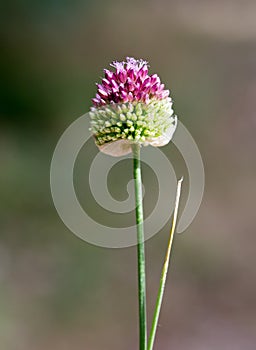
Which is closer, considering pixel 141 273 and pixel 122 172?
pixel 141 273

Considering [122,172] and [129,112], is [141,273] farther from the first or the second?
[122,172]

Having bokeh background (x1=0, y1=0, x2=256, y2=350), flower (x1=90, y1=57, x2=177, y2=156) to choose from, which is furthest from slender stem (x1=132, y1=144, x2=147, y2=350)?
bokeh background (x1=0, y1=0, x2=256, y2=350)

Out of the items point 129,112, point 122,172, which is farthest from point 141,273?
point 122,172

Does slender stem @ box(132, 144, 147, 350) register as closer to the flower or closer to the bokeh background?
the flower

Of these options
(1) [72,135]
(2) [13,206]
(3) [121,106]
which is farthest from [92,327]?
(3) [121,106]

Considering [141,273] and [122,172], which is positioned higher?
[122,172]
